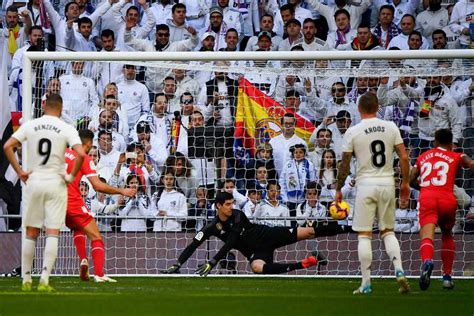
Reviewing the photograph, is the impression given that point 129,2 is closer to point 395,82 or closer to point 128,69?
point 128,69

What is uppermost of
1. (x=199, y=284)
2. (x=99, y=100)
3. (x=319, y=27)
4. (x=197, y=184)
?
(x=319, y=27)

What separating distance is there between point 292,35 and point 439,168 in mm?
7590

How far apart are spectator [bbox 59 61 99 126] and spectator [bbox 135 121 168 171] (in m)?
0.84

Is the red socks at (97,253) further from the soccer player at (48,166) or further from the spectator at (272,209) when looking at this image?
the spectator at (272,209)

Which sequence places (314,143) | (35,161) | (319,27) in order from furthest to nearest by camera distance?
(319,27), (314,143), (35,161)

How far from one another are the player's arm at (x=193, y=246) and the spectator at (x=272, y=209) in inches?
59.0

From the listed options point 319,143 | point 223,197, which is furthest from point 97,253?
point 319,143

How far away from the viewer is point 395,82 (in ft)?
59.5

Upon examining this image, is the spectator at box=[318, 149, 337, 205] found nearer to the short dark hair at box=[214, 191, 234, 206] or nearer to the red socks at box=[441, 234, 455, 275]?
the short dark hair at box=[214, 191, 234, 206]

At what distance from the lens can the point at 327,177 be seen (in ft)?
59.3

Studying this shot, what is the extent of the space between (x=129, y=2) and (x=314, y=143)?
6.34 meters

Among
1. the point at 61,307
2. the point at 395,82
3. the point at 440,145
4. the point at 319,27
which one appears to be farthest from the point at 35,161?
the point at 319,27

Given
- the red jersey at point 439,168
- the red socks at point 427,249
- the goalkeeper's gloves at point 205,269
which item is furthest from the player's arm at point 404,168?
the goalkeeper's gloves at point 205,269

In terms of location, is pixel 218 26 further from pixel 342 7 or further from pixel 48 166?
pixel 48 166
